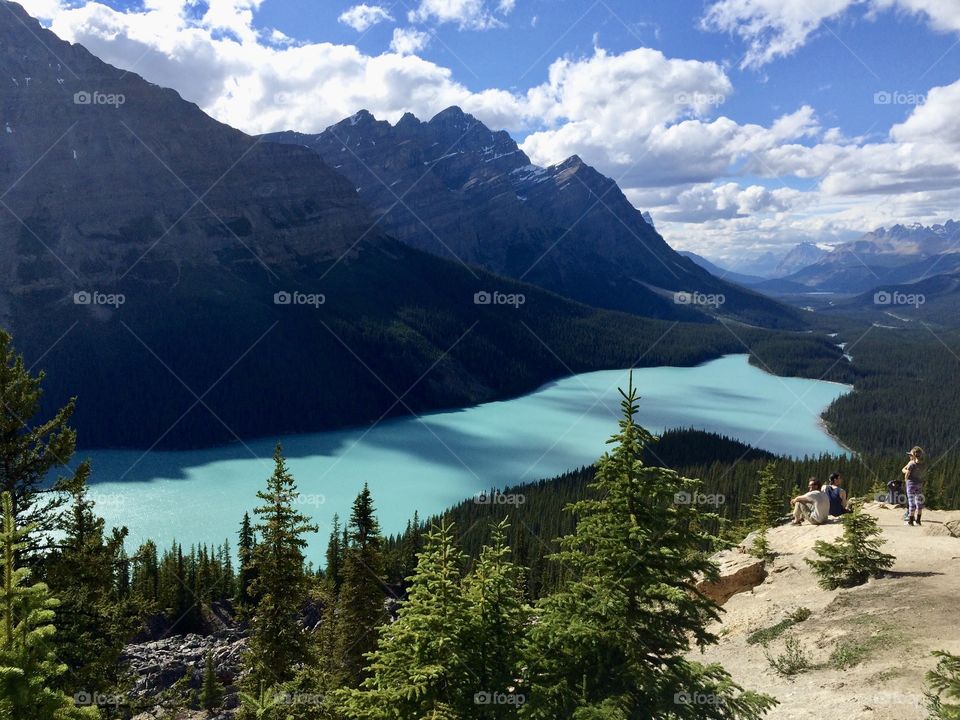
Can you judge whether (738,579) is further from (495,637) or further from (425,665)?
(425,665)

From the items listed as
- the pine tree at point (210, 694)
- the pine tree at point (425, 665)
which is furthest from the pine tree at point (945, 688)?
the pine tree at point (210, 694)

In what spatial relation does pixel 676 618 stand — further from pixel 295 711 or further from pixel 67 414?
pixel 67 414

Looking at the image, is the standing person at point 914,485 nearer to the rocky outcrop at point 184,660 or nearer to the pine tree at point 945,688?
the pine tree at point 945,688

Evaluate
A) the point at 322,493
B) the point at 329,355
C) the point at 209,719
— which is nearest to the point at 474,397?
the point at 329,355

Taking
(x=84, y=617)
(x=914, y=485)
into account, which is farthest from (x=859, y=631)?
(x=84, y=617)

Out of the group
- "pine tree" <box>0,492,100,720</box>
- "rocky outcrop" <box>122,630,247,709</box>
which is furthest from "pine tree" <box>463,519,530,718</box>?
"rocky outcrop" <box>122,630,247,709</box>

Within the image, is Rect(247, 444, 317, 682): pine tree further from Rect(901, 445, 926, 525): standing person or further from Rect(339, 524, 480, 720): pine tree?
Rect(901, 445, 926, 525): standing person
